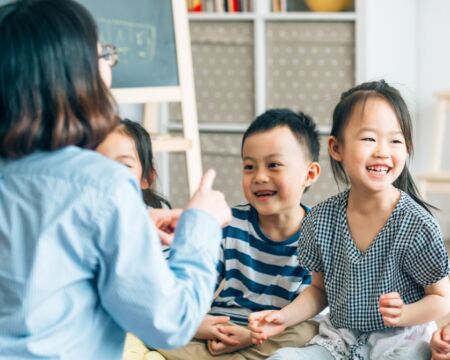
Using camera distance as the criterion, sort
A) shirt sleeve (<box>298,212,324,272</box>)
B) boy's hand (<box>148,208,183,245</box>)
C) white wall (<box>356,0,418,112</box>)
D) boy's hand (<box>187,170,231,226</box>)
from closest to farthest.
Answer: boy's hand (<box>187,170,231,226</box>), boy's hand (<box>148,208,183,245</box>), shirt sleeve (<box>298,212,324,272</box>), white wall (<box>356,0,418,112</box>)

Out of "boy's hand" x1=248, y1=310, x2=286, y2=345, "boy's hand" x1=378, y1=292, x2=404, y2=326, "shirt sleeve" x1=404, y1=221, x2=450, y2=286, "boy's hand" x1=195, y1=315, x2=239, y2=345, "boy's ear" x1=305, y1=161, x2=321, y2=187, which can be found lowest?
"boy's hand" x1=195, y1=315, x2=239, y2=345

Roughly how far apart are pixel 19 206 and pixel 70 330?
0.65ft

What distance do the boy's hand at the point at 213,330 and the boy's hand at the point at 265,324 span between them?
0.53ft

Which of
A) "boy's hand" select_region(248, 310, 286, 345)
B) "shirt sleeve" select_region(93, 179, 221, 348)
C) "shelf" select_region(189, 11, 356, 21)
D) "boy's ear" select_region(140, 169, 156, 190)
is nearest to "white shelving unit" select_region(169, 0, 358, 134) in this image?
"shelf" select_region(189, 11, 356, 21)

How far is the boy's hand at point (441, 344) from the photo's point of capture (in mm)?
1656

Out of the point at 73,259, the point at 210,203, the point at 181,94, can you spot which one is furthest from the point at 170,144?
the point at 73,259

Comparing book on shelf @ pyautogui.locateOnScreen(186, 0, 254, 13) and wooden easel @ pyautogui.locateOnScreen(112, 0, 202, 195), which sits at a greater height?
book on shelf @ pyautogui.locateOnScreen(186, 0, 254, 13)

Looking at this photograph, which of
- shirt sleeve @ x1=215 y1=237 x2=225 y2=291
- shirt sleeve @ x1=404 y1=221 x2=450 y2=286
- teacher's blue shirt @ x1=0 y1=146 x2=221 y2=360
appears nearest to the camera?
teacher's blue shirt @ x1=0 y1=146 x2=221 y2=360

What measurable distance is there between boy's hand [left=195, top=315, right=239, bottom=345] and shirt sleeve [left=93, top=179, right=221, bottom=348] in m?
0.68

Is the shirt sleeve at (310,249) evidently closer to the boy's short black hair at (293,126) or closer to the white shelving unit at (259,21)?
the boy's short black hair at (293,126)

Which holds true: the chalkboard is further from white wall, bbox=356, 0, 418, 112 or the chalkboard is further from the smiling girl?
the smiling girl

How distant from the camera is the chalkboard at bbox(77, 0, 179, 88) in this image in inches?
136

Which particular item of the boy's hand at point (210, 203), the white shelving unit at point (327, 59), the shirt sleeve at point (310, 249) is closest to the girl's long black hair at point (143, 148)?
the shirt sleeve at point (310, 249)

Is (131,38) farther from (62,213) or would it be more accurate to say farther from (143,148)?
(62,213)
